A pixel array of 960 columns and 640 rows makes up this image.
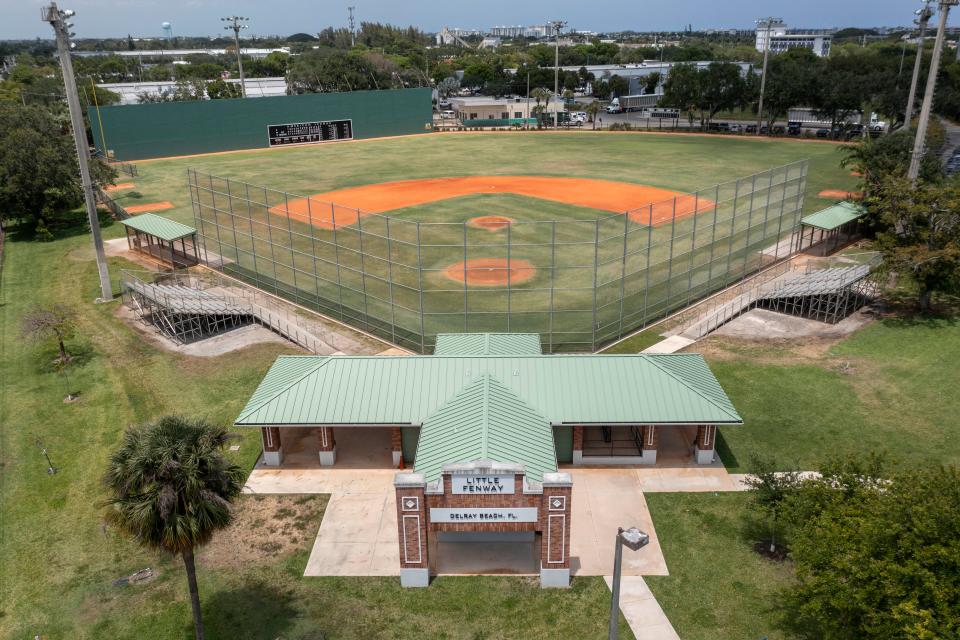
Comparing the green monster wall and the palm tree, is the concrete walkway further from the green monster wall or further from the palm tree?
the green monster wall

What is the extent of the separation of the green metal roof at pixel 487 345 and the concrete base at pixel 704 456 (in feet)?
24.6

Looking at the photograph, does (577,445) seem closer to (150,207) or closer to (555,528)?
(555,528)

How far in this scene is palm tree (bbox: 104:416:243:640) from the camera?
1599cm

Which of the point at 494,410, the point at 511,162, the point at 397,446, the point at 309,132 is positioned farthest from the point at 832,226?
the point at 309,132

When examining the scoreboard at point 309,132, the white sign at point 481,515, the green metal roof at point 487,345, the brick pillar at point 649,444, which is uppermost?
the scoreboard at point 309,132

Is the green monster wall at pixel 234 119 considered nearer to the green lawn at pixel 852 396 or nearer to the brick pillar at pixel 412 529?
the green lawn at pixel 852 396

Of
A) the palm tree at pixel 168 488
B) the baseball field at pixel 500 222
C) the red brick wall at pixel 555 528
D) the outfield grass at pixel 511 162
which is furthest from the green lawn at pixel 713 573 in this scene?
the outfield grass at pixel 511 162

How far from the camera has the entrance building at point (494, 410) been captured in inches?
896

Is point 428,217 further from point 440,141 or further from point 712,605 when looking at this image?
point 440,141

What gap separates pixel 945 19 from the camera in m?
44.1

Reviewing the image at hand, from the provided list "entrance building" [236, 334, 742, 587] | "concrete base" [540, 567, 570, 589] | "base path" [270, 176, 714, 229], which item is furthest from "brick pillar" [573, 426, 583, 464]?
"base path" [270, 176, 714, 229]

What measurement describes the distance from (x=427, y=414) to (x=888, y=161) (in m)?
40.3

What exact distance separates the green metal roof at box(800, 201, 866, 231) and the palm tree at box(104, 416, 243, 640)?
41.9 m

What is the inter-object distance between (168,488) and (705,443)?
18.5 meters
